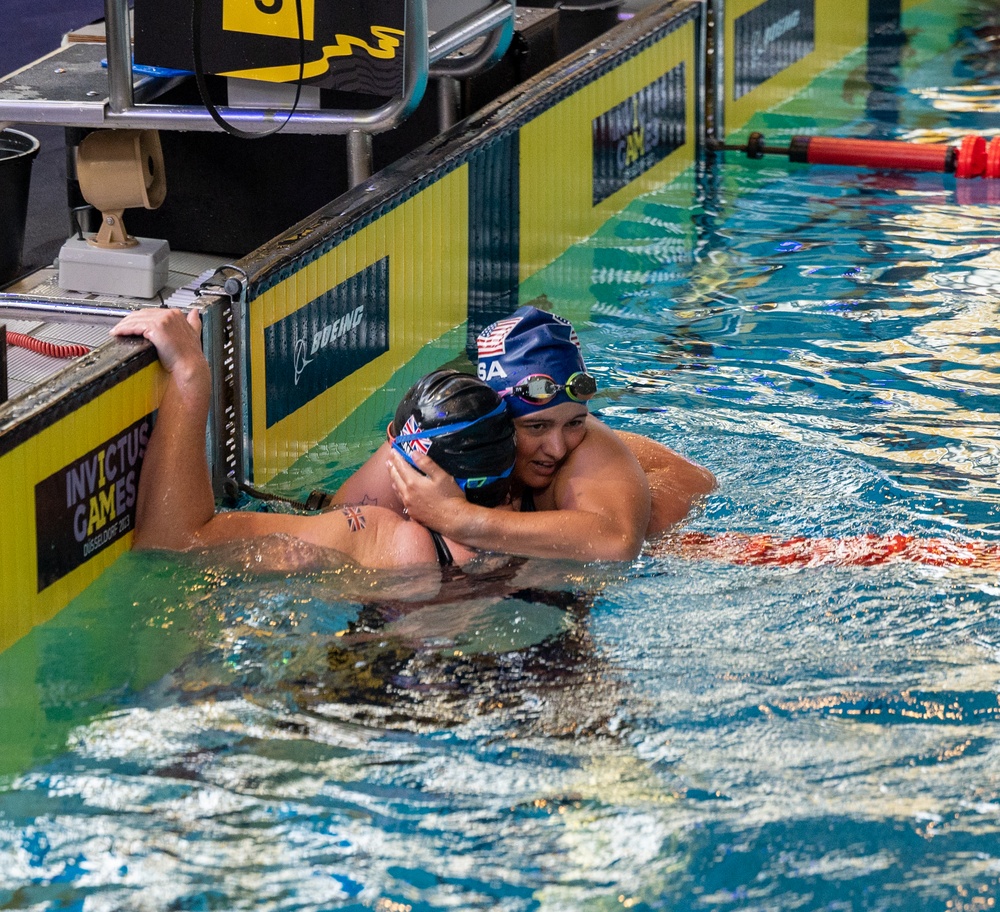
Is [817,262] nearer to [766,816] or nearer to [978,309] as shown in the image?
[978,309]

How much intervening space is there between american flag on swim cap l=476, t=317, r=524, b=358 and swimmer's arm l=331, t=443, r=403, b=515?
0.43m

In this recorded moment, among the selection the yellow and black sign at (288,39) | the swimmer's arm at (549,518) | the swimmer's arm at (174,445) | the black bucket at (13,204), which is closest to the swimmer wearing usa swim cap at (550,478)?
the swimmer's arm at (549,518)

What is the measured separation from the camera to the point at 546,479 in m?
4.68

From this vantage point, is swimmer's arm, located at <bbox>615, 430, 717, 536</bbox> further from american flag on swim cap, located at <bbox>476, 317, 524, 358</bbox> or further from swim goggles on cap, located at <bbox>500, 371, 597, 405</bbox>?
american flag on swim cap, located at <bbox>476, 317, 524, 358</bbox>

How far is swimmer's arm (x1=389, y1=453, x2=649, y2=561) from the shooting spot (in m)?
4.27

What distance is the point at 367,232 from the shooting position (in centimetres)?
568

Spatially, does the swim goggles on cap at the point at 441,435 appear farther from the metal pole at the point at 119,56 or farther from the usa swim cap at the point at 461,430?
the metal pole at the point at 119,56

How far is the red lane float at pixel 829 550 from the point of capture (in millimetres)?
4543

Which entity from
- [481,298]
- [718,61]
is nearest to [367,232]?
[481,298]

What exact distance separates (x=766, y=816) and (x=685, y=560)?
4.20 feet

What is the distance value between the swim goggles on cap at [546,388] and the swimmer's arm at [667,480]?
44 cm

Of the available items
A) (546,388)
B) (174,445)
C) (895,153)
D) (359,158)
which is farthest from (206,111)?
(895,153)

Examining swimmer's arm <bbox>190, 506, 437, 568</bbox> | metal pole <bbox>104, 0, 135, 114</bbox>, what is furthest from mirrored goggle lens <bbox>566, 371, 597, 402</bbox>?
metal pole <bbox>104, 0, 135, 114</bbox>

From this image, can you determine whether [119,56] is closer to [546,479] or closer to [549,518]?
[546,479]
